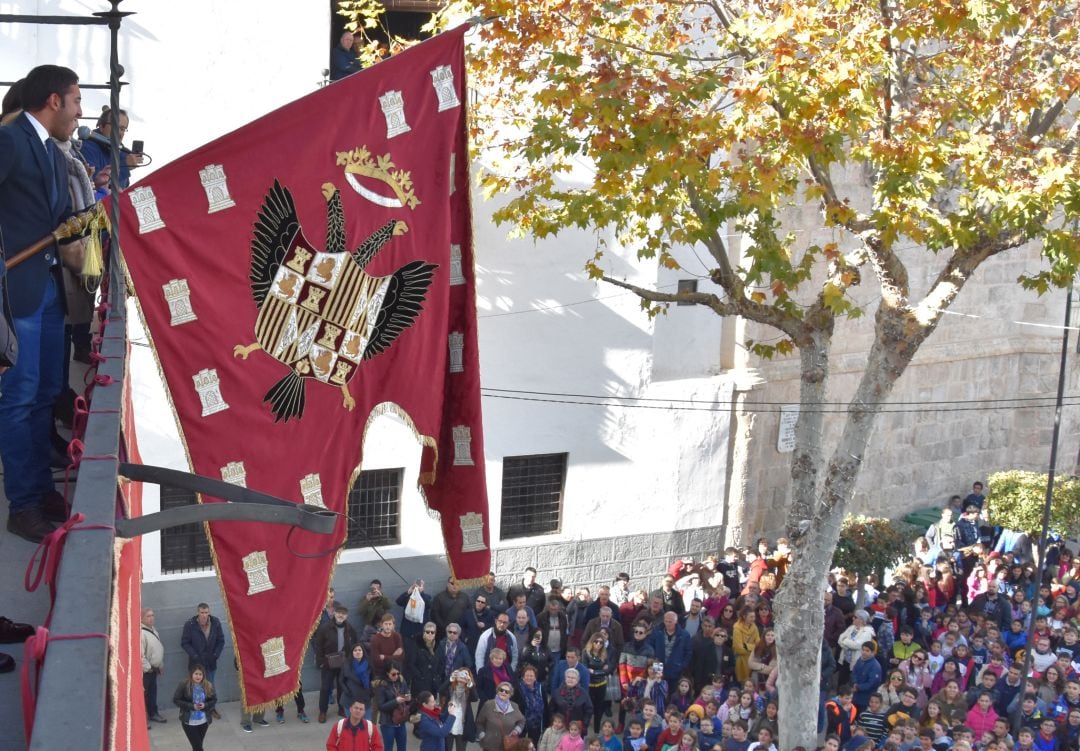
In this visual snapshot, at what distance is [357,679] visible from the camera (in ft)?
47.6

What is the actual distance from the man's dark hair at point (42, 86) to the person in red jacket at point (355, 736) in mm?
8596

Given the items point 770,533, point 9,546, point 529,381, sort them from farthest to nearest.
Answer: point 770,533 → point 529,381 → point 9,546

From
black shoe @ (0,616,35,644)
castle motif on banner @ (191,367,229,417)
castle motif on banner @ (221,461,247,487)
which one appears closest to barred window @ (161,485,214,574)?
castle motif on banner @ (221,461,247,487)

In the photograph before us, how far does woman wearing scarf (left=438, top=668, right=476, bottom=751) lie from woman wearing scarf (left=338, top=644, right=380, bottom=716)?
86cm

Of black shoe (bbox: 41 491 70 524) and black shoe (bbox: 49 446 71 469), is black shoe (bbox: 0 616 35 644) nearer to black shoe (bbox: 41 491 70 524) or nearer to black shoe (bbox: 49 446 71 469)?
black shoe (bbox: 41 491 70 524)

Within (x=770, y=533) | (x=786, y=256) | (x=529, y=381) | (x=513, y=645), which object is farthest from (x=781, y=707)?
(x=770, y=533)

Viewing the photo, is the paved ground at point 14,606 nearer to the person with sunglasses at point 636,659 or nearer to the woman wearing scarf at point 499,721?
the woman wearing scarf at point 499,721

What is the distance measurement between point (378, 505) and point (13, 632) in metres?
13.7

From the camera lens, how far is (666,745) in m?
12.9

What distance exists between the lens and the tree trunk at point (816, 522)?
13.2m

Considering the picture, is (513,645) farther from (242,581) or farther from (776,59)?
(242,581)

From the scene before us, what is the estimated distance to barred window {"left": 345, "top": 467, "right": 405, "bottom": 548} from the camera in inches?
667

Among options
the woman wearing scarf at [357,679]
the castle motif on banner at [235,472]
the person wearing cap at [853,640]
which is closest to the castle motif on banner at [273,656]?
the castle motif on banner at [235,472]

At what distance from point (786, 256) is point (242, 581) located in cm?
925
